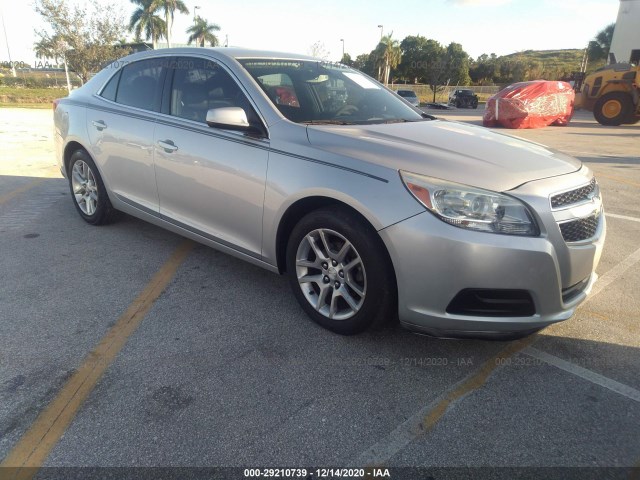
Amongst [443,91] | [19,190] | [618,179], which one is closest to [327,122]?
[19,190]

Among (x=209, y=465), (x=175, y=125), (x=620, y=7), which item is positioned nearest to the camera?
(x=209, y=465)

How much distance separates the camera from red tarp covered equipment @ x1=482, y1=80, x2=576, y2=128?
57.5 feet

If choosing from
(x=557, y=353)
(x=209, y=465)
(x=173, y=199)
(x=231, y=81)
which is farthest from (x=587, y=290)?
(x=173, y=199)

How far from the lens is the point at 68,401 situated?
2.27 meters

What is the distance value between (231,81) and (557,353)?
2.82 meters

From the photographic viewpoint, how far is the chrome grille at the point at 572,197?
8.02 ft

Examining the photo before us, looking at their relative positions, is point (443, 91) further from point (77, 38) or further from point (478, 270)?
point (478, 270)

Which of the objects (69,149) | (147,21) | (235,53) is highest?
(147,21)

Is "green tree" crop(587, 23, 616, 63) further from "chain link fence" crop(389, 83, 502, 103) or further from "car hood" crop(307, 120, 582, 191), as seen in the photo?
"car hood" crop(307, 120, 582, 191)

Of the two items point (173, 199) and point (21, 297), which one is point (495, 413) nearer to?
point (173, 199)

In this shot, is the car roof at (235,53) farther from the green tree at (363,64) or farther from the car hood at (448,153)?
the green tree at (363,64)

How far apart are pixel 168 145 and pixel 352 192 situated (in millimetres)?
1750

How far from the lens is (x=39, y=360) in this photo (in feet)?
8.48

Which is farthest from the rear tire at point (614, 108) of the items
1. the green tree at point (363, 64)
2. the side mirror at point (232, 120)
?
the green tree at point (363, 64)
